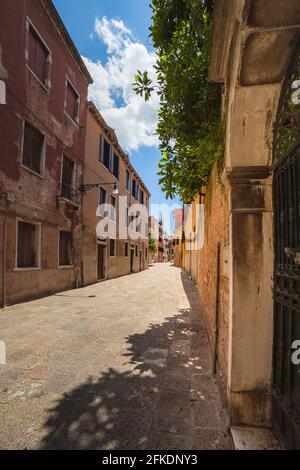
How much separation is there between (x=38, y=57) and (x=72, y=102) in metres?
2.61

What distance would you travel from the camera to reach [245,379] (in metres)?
2.32

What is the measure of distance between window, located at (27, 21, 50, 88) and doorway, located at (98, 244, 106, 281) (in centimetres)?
832

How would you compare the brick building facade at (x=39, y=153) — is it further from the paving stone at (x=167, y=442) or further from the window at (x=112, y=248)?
the paving stone at (x=167, y=442)

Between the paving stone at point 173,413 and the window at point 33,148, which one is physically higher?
the window at point 33,148

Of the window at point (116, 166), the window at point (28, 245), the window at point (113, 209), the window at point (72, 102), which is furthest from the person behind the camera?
the window at point (116, 166)

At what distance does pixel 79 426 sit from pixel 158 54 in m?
5.04

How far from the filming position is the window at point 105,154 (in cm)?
1473

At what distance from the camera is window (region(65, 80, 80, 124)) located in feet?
35.2

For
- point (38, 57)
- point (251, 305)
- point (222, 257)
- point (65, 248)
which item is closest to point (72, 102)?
point (38, 57)

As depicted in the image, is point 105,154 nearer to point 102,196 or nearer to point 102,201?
point 102,196

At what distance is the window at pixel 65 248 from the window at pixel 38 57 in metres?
5.47

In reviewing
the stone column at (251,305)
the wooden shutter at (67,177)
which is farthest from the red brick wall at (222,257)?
the wooden shutter at (67,177)

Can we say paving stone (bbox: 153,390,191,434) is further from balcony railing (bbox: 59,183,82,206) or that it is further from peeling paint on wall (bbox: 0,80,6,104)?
balcony railing (bbox: 59,183,82,206)
